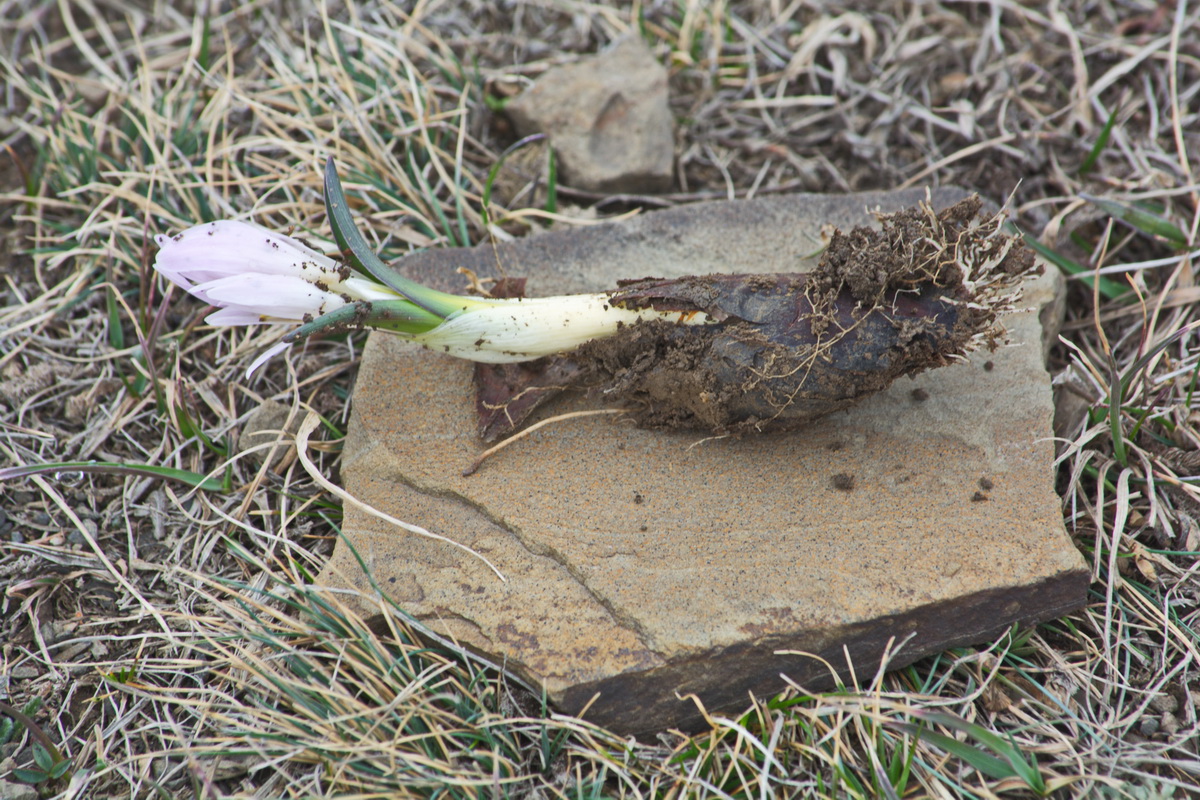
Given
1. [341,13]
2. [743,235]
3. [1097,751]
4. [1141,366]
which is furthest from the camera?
[341,13]

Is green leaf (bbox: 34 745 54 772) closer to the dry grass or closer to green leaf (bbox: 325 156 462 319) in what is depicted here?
the dry grass

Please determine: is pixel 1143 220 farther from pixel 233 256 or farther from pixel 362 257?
pixel 233 256

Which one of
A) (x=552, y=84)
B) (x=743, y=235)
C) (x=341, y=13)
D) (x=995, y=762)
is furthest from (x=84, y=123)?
(x=995, y=762)

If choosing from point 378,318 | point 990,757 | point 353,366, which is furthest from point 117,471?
point 990,757

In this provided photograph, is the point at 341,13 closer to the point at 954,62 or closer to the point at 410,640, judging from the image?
the point at 954,62

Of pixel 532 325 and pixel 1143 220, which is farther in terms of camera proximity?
pixel 1143 220

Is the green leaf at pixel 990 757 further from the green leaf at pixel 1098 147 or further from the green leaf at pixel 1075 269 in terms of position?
the green leaf at pixel 1098 147
